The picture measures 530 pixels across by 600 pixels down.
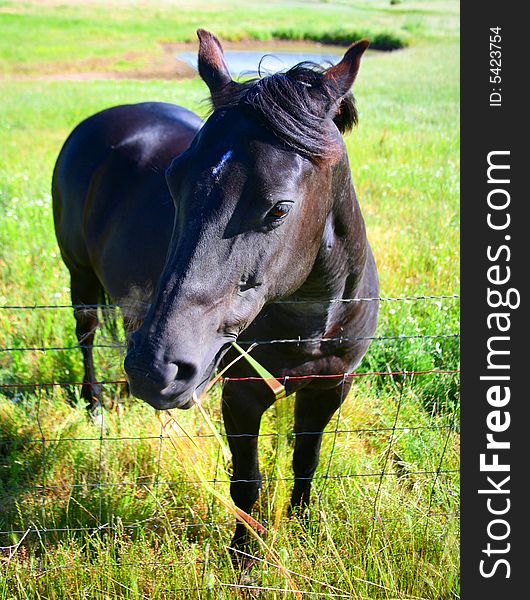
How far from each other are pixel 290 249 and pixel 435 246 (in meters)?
4.13

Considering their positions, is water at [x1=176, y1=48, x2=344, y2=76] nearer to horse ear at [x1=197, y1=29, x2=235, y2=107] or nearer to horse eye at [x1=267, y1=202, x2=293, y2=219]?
horse ear at [x1=197, y1=29, x2=235, y2=107]

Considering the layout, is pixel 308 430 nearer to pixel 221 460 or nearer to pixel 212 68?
pixel 221 460

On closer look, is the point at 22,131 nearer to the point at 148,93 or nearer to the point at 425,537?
the point at 148,93

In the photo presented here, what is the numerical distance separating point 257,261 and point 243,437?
3.46 feet

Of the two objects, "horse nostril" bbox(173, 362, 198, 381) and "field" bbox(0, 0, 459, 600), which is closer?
"horse nostril" bbox(173, 362, 198, 381)

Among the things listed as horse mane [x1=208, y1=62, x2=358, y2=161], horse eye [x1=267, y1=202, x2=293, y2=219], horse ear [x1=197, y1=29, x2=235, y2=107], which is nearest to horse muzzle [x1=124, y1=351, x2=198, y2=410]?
horse eye [x1=267, y1=202, x2=293, y2=219]

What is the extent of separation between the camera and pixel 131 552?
244cm

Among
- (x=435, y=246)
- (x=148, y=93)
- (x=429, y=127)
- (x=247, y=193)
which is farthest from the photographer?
(x=148, y=93)

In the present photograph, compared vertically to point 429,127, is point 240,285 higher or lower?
lower

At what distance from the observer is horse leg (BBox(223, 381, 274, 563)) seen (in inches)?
98.3

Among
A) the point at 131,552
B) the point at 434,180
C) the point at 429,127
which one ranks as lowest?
the point at 131,552

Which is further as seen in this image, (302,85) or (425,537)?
(425,537)

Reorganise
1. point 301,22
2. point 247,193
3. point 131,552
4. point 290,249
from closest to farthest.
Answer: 1. point 247,193
2. point 290,249
3. point 131,552
4. point 301,22

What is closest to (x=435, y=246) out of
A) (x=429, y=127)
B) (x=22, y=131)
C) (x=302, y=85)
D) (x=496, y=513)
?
(x=496, y=513)
